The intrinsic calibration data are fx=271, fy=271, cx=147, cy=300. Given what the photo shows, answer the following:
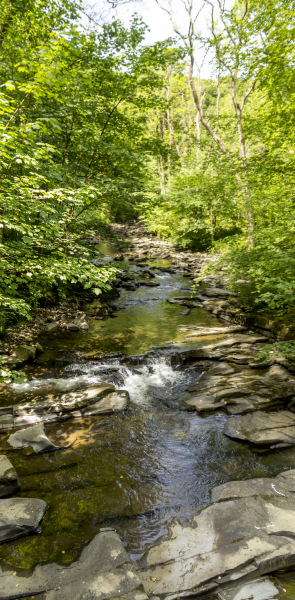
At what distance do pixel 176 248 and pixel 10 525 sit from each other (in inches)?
844

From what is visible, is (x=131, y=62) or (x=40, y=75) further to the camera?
(x=131, y=62)

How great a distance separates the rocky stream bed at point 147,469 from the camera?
8.27ft

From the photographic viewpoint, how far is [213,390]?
20.1 feet

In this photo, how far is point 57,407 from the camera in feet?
16.9

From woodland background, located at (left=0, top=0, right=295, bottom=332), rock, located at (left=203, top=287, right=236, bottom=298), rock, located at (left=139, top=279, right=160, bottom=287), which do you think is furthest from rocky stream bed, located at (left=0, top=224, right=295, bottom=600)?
rock, located at (left=139, top=279, right=160, bottom=287)

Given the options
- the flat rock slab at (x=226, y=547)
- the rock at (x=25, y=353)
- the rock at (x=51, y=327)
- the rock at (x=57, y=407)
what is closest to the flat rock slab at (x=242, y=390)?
the rock at (x=57, y=407)

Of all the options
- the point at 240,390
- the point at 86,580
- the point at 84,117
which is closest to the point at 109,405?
the point at 240,390

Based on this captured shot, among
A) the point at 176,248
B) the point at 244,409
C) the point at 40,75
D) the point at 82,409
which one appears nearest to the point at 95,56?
the point at 40,75

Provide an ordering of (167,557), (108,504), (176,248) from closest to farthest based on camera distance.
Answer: (167,557) < (108,504) < (176,248)

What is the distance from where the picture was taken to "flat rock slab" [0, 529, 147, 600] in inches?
91.0

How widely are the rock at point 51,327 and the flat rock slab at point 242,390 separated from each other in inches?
185

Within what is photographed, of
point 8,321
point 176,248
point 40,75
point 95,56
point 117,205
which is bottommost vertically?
point 8,321

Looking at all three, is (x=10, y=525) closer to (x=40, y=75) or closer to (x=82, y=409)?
(x=82, y=409)

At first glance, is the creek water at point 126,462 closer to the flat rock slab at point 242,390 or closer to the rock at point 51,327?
the flat rock slab at point 242,390
